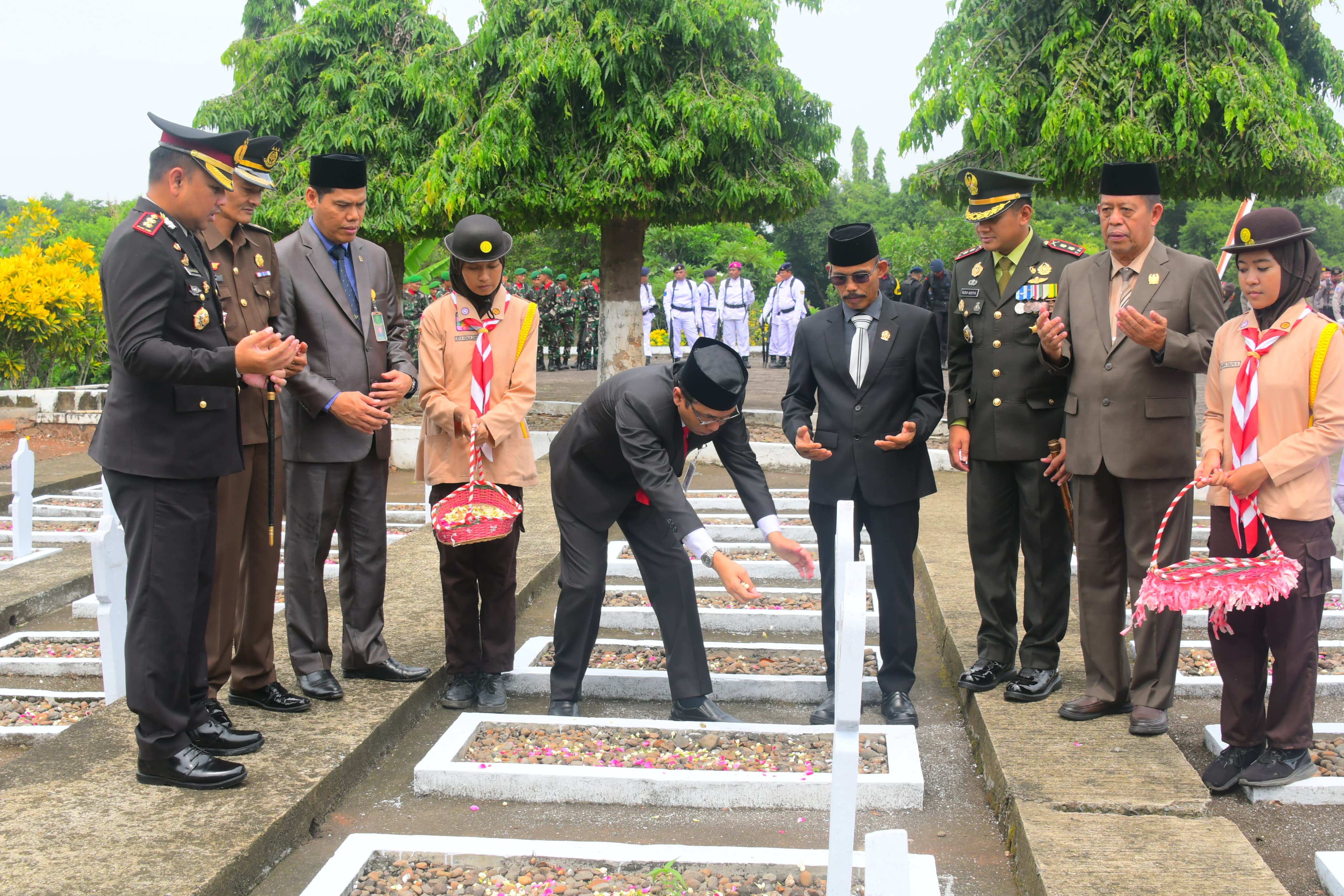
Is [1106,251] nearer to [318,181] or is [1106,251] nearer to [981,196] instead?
[981,196]

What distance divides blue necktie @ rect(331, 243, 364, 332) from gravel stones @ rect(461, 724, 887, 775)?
1793mm

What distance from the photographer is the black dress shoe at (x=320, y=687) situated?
451cm

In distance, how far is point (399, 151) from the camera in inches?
590

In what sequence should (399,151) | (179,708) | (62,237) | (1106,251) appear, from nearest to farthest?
(179,708)
(1106,251)
(399,151)
(62,237)

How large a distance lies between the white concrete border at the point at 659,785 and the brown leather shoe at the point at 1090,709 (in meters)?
0.70

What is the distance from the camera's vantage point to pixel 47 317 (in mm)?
15305

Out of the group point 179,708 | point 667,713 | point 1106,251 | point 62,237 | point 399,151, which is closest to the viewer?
point 179,708

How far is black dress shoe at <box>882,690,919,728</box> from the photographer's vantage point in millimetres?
4602

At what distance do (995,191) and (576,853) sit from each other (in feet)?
10.1

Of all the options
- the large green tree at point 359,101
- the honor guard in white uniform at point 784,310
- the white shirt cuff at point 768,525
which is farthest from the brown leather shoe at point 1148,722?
the honor guard in white uniform at point 784,310

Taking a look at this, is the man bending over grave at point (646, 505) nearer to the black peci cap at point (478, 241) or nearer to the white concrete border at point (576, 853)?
the black peci cap at point (478, 241)

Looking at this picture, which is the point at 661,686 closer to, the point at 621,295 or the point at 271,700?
the point at 271,700

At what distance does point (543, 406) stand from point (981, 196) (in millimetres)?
11682

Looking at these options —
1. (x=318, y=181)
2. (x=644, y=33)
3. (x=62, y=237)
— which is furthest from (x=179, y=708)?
(x=62, y=237)
